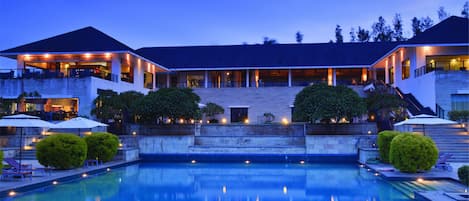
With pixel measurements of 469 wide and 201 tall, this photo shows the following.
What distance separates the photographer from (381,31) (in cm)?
6262

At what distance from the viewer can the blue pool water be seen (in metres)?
12.2

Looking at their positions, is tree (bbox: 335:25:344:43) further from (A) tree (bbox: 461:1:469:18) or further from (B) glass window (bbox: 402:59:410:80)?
(B) glass window (bbox: 402:59:410:80)

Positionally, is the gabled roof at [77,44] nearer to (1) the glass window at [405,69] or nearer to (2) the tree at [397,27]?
(1) the glass window at [405,69]

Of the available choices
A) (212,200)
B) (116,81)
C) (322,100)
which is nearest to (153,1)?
(116,81)

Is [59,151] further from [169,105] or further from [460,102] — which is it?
[460,102]

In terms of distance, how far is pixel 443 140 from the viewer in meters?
20.0

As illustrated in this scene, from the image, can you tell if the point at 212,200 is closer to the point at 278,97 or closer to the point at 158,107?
the point at 158,107

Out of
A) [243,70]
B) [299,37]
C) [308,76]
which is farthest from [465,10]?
[243,70]

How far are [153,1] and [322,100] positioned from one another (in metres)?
18.0

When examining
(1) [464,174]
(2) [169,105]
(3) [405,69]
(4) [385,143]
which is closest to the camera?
(1) [464,174]

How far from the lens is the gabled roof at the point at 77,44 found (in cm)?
2777

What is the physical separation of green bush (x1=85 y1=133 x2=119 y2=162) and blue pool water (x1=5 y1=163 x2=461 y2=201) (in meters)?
0.95

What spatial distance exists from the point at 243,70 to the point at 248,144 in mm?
15662

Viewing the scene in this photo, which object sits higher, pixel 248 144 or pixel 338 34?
pixel 338 34
